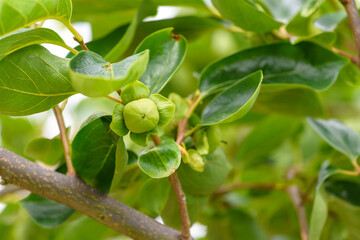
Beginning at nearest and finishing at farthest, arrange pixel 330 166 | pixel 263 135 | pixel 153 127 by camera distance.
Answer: pixel 153 127 → pixel 330 166 → pixel 263 135

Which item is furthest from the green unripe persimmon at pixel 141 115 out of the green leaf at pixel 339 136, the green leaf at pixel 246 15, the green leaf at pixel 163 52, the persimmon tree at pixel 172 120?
the green leaf at pixel 339 136

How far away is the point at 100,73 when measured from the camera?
0.39 metres

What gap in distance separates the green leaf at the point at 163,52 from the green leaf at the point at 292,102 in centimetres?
17

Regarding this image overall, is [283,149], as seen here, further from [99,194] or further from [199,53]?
[99,194]

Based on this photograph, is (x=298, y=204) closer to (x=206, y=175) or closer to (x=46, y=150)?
(x=206, y=175)

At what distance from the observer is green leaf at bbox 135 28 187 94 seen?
55 cm

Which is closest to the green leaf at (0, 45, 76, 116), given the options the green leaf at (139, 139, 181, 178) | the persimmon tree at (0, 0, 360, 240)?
the persimmon tree at (0, 0, 360, 240)

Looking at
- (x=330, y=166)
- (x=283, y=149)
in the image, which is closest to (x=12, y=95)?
(x=330, y=166)

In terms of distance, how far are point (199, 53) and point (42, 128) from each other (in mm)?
464

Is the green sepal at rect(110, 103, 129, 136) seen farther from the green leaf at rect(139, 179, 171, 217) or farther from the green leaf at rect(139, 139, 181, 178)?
the green leaf at rect(139, 179, 171, 217)

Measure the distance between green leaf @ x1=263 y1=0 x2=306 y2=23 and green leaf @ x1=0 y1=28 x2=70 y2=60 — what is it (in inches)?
15.3

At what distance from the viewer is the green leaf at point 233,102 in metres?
0.48

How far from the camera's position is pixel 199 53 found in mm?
1018

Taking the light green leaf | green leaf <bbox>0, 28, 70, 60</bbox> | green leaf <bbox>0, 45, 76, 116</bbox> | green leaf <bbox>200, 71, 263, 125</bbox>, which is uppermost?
the light green leaf
